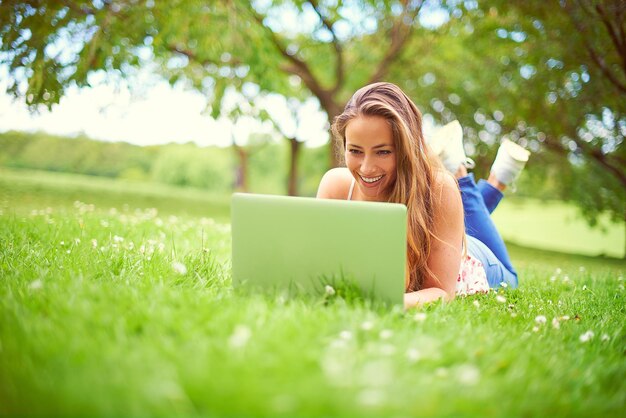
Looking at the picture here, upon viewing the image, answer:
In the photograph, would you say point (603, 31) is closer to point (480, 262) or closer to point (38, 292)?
point (480, 262)

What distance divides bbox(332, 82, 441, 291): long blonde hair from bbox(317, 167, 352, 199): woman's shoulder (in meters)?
0.47

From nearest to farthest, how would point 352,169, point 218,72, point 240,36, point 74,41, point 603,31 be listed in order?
1. point 352,169
2. point 74,41
3. point 240,36
4. point 603,31
5. point 218,72

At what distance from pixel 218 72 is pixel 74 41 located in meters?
3.14

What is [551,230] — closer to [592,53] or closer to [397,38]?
[397,38]

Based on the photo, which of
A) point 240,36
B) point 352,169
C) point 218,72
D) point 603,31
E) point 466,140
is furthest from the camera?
point 466,140

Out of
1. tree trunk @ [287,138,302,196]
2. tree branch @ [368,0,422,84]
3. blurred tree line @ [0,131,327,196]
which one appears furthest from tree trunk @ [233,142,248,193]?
tree branch @ [368,0,422,84]

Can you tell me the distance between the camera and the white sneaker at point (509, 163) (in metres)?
4.39

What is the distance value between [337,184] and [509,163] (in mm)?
1944

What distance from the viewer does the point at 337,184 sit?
336 cm

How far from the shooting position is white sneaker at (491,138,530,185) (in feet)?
14.4

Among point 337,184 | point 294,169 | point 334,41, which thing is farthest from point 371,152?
point 294,169

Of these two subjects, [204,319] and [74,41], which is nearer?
[204,319]

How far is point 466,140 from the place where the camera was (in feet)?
39.1

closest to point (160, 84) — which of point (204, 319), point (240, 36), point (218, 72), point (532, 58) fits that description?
point (218, 72)
